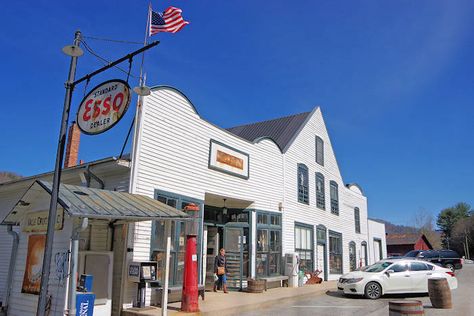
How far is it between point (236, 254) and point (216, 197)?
8.30 feet

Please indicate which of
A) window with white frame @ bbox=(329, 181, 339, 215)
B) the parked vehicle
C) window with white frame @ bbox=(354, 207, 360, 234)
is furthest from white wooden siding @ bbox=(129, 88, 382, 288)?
the parked vehicle

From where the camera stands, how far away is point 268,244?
17250mm

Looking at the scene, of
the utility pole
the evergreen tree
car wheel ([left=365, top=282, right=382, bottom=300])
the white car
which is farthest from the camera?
the evergreen tree

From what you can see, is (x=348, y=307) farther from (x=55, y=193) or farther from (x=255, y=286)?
(x=55, y=193)

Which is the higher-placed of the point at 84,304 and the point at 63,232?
the point at 63,232

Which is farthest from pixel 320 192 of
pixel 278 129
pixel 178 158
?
pixel 178 158

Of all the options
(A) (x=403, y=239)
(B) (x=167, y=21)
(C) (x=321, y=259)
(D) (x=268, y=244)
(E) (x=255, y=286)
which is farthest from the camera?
(A) (x=403, y=239)

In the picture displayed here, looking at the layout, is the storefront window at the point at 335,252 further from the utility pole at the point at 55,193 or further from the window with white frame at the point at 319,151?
the utility pole at the point at 55,193

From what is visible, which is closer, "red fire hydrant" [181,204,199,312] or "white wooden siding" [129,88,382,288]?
"red fire hydrant" [181,204,199,312]

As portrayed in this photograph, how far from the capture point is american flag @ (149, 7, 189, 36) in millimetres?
11196

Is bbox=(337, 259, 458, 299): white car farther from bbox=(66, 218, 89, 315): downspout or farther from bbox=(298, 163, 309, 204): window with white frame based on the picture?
bbox=(66, 218, 89, 315): downspout

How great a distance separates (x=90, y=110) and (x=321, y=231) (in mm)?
16284

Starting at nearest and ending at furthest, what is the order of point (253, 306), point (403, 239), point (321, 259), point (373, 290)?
point (253, 306) → point (373, 290) → point (321, 259) → point (403, 239)

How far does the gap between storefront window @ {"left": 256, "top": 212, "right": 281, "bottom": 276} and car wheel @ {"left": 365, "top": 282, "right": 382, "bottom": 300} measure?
3.90m
